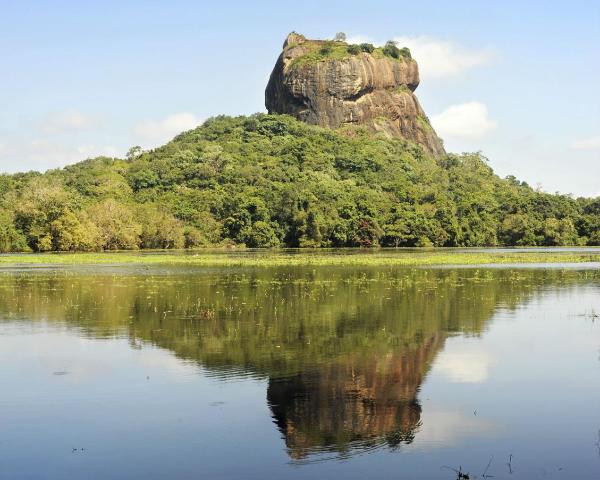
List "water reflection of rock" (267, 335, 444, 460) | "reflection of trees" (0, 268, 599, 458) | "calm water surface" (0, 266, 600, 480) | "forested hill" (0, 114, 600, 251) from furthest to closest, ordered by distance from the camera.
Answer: "forested hill" (0, 114, 600, 251) → "reflection of trees" (0, 268, 599, 458) → "water reflection of rock" (267, 335, 444, 460) → "calm water surface" (0, 266, 600, 480)

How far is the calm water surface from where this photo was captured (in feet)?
36.4

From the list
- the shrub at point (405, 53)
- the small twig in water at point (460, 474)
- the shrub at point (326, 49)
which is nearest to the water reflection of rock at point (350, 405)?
the small twig in water at point (460, 474)

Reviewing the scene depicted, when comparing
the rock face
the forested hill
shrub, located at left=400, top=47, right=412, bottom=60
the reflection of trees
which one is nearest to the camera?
the reflection of trees

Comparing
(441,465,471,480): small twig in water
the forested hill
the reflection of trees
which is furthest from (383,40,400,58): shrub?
(441,465,471,480): small twig in water

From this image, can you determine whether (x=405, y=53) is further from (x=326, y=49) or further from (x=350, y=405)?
(x=350, y=405)

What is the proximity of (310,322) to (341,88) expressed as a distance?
151m

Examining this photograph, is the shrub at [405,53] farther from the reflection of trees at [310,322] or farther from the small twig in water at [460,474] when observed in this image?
the small twig in water at [460,474]

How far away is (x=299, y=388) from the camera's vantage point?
15148mm

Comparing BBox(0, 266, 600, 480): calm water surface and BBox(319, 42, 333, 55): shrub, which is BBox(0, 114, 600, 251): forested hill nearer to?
BBox(319, 42, 333, 55): shrub

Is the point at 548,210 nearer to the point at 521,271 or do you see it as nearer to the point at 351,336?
the point at 521,271

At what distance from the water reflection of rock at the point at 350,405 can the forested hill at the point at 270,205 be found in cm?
7358

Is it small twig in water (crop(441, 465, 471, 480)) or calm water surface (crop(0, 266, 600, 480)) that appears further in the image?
calm water surface (crop(0, 266, 600, 480))

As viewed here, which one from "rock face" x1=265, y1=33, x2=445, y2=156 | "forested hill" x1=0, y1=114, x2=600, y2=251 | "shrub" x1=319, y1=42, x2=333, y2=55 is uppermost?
"shrub" x1=319, y1=42, x2=333, y2=55

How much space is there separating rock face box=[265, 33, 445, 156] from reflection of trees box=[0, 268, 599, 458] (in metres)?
128
